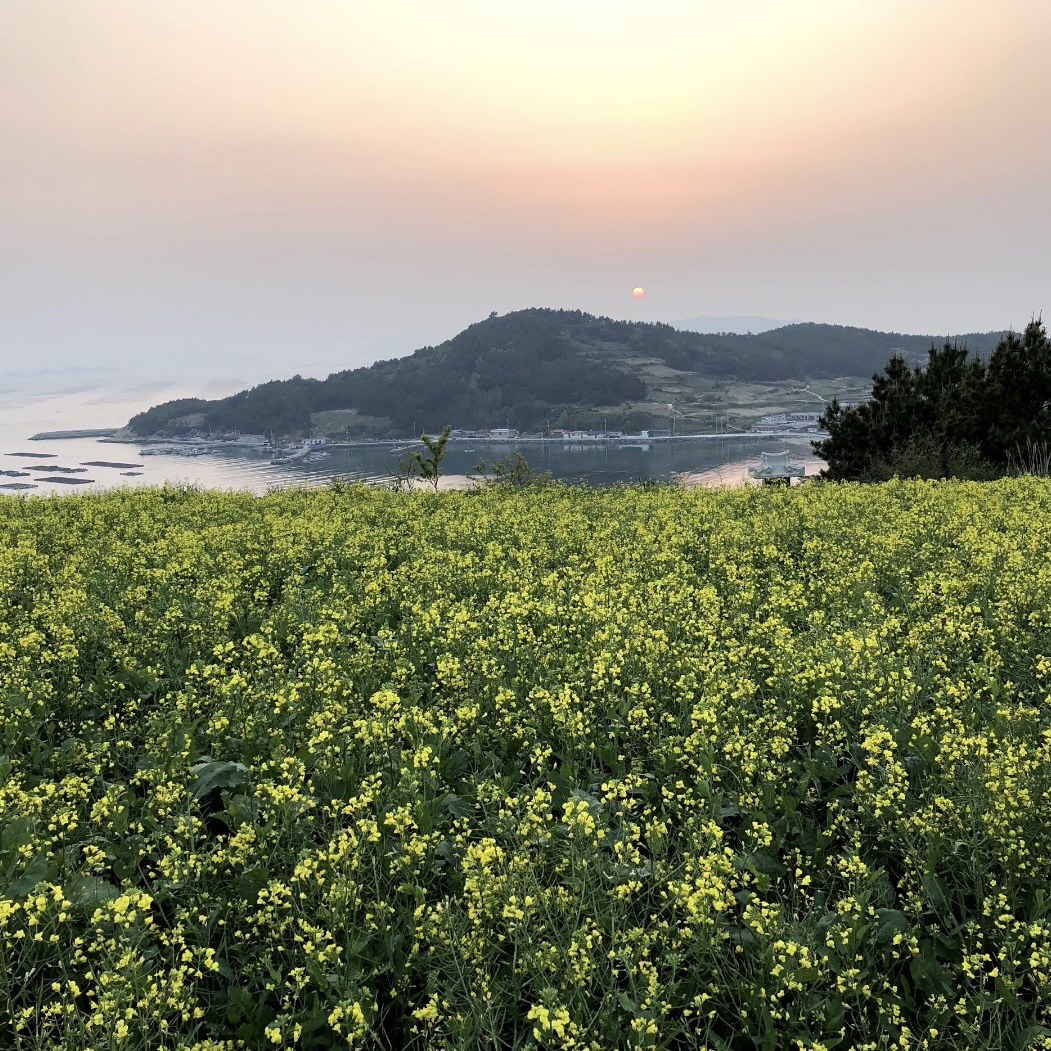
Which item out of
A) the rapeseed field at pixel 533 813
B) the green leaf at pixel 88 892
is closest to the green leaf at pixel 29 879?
the rapeseed field at pixel 533 813

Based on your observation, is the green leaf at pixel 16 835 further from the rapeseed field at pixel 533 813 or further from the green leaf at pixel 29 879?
the green leaf at pixel 29 879

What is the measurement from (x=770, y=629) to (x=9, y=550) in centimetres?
1313

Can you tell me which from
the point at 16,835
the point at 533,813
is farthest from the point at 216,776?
the point at 533,813

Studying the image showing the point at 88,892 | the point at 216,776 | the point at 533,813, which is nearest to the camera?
the point at 88,892

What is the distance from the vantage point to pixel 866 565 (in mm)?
9844

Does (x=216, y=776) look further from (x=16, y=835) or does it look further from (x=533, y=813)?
(x=533, y=813)

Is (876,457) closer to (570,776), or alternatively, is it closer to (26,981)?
(570,776)

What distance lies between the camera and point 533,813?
433 cm

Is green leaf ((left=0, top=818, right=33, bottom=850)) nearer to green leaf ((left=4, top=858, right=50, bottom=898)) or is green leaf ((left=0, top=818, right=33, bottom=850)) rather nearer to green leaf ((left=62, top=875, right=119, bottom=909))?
green leaf ((left=4, top=858, right=50, bottom=898))

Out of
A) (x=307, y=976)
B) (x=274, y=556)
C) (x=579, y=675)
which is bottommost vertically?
(x=307, y=976)

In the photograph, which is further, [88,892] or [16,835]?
[16,835]

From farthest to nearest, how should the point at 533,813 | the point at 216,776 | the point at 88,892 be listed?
the point at 216,776 → the point at 533,813 → the point at 88,892

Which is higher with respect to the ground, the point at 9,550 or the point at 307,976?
the point at 9,550

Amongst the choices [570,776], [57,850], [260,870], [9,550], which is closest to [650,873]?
[570,776]
